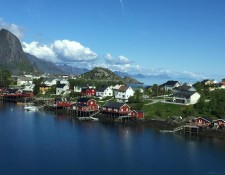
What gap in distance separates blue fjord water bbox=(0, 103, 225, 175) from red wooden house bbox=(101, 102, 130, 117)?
25.4ft

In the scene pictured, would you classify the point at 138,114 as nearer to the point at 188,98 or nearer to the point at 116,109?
the point at 116,109

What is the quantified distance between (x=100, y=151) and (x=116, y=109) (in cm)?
2676

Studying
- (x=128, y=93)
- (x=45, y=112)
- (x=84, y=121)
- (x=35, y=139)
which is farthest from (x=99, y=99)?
(x=35, y=139)

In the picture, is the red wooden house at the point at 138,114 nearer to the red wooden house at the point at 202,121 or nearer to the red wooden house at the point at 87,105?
the red wooden house at the point at 87,105

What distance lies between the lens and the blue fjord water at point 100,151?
125 ft

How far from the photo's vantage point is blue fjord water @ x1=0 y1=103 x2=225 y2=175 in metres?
38.1

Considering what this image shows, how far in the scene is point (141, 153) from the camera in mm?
44906

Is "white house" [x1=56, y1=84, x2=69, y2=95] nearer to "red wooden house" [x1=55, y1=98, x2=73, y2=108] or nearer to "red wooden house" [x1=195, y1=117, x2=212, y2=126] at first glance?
"red wooden house" [x1=55, y1=98, x2=73, y2=108]

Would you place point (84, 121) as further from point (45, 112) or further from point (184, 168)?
point (184, 168)

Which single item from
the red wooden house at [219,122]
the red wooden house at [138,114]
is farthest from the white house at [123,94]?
the red wooden house at [219,122]

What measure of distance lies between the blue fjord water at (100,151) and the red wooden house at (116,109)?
25.4 feet

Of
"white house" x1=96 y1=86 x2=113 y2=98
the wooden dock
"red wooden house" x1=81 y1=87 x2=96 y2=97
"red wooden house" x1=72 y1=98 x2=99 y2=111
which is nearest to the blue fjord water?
the wooden dock

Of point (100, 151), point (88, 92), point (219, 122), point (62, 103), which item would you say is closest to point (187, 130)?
point (219, 122)

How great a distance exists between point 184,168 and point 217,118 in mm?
26384
